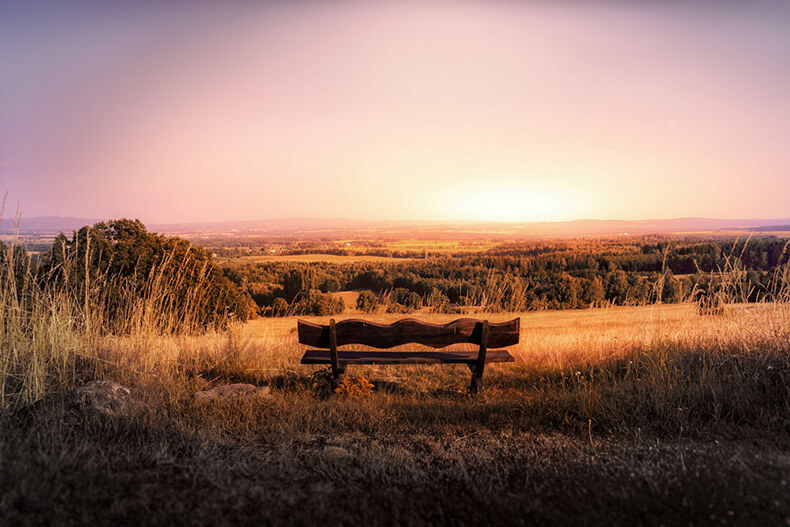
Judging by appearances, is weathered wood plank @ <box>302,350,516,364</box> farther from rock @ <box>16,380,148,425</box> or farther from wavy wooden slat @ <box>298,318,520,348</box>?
rock @ <box>16,380,148,425</box>

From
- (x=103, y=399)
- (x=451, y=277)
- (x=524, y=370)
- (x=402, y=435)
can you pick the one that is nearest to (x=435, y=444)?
(x=402, y=435)

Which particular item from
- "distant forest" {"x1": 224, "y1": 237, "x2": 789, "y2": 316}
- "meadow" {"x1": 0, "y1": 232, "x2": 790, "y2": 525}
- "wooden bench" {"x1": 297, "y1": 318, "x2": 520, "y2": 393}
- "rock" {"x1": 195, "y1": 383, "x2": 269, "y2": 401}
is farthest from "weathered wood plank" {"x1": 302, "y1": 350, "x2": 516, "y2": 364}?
"distant forest" {"x1": 224, "y1": 237, "x2": 789, "y2": 316}

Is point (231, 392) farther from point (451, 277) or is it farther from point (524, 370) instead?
point (451, 277)

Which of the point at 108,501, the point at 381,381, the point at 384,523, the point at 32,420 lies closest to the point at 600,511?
the point at 384,523

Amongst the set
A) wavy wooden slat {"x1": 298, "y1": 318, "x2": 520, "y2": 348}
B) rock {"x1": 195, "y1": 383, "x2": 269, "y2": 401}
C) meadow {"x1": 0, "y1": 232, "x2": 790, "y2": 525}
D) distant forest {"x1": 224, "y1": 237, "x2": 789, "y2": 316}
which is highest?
wavy wooden slat {"x1": 298, "y1": 318, "x2": 520, "y2": 348}

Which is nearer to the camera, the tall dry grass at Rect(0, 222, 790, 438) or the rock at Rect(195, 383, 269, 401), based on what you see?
the tall dry grass at Rect(0, 222, 790, 438)

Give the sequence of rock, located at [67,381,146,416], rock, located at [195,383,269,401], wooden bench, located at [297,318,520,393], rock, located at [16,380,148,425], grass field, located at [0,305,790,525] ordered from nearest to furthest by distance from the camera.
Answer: grass field, located at [0,305,790,525] → rock, located at [16,380,148,425] → rock, located at [67,381,146,416] → rock, located at [195,383,269,401] → wooden bench, located at [297,318,520,393]

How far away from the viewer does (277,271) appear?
111 feet

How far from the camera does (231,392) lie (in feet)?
16.5

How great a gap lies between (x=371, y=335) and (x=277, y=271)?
2979 cm

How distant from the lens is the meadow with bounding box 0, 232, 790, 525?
258cm

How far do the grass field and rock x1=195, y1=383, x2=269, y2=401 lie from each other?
0.13m

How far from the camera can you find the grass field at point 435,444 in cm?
256

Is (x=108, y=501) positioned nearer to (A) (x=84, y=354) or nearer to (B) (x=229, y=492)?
(B) (x=229, y=492)
